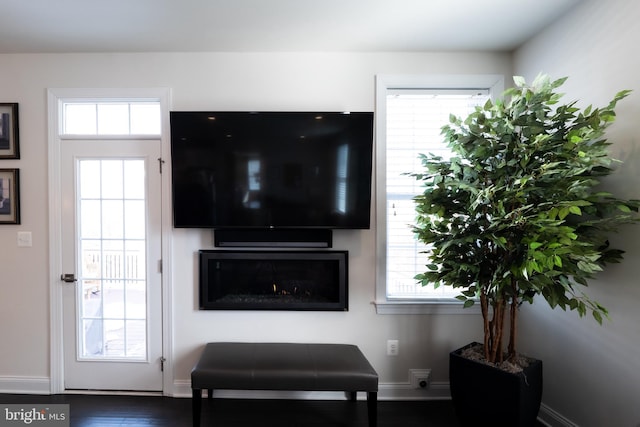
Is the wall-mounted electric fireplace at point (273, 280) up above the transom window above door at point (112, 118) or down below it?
below

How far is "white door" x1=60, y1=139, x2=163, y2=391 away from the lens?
215cm

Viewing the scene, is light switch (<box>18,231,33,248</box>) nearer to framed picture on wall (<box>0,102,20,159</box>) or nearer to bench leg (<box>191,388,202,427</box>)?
framed picture on wall (<box>0,102,20,159</box>)

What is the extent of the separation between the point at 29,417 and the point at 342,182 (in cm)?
261

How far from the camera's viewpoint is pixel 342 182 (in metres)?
2.01

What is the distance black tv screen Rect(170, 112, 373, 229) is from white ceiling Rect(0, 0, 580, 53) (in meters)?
0.52

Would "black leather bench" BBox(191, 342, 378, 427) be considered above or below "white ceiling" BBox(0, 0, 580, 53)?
below

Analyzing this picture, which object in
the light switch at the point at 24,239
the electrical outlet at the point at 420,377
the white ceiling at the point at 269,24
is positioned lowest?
the electrical outlet at the point at 420,377

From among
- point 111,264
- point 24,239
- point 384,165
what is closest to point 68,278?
point 111,264

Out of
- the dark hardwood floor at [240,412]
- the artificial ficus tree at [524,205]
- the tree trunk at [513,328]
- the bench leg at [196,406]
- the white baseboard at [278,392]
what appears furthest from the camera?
the white baseboard at [278,392]

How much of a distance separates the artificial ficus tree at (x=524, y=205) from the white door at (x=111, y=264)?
197cm

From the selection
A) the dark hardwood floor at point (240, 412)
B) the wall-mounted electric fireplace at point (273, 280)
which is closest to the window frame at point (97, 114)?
the wall-mounted electric fireplace at point (273, 280)

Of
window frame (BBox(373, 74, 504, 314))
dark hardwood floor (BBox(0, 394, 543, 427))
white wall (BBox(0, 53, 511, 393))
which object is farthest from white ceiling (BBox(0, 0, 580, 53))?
dark hardwood floor (BBox(0, 394, 543, 427))

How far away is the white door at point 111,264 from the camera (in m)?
2.15

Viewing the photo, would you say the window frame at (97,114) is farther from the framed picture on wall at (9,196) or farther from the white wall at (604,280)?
the white wall at (604,280)
